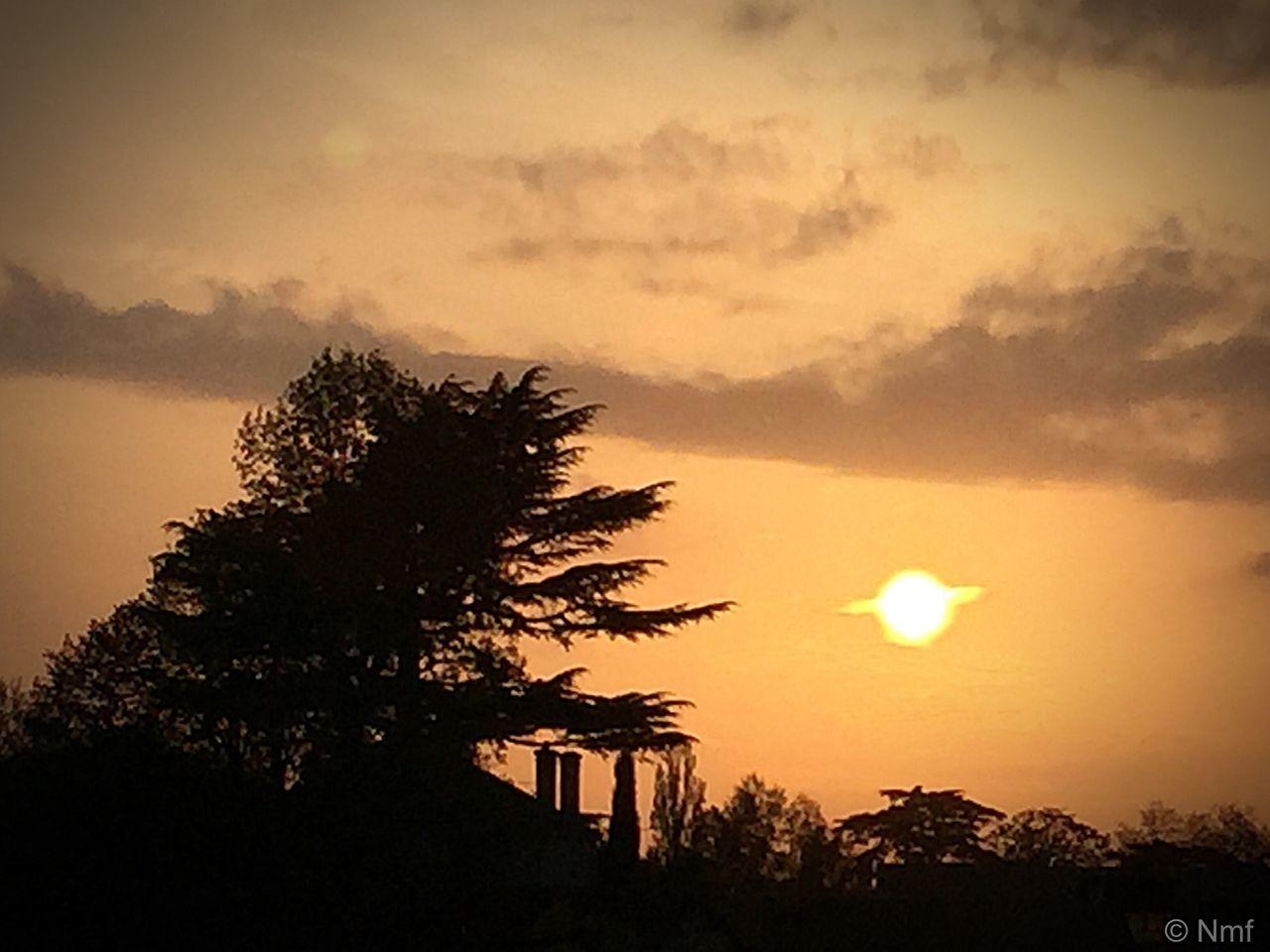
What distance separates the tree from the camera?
164 ft

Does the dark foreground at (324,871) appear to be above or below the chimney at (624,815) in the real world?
below

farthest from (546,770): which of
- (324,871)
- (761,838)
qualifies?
(761,838)

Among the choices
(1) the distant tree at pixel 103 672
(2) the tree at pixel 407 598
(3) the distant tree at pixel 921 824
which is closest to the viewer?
(2) the tree at pixel 407 598

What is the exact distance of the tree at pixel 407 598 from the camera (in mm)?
49875

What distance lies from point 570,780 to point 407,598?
6.39 metres

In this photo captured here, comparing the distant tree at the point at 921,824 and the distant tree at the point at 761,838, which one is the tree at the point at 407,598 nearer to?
the distant tree at the point at 761,838

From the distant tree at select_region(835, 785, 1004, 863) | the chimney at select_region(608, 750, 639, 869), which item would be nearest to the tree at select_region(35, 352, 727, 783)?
the chimney at select_region(608, 750, 639, 869)

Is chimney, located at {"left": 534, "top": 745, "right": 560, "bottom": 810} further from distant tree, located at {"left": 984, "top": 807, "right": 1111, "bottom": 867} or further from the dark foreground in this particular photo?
distant tree, located at {"left": 984, "top": 807, "right": 1111, "bottom": 867}

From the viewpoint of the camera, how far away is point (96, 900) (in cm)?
3234

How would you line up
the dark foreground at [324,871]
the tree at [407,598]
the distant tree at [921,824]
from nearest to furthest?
the dark foreground at [324,871] < the tree at [407,598] < the distant tree at [921,824]

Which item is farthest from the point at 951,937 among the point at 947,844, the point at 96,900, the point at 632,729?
the point at 947,844

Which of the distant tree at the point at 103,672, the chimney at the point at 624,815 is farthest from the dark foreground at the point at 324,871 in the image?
the distant tree at the point at 103,672

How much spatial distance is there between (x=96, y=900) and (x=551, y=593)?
23.0 m

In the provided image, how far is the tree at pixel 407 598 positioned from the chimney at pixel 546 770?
0.95 m
